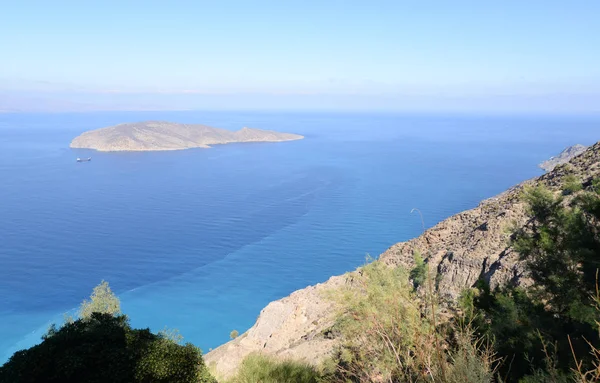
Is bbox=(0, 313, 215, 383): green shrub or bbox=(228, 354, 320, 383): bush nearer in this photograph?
bbox=(0, 313, 215, 383): green shrub

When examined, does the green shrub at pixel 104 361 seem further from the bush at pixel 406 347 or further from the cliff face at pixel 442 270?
the cliff face at pixel 442 270

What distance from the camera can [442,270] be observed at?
22.2 m

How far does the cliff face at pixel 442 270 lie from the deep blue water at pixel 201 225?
17.2 meters

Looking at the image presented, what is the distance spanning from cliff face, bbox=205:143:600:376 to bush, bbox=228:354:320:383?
11.2 feet

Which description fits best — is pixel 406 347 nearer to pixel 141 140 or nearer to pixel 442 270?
pixel 442 270

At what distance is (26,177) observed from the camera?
10288cm

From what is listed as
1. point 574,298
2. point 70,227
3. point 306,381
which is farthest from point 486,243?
point 70,227

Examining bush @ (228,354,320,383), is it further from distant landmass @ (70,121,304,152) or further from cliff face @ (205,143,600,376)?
distant landmass @ (70,121,304,152)

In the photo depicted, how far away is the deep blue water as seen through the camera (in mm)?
45562

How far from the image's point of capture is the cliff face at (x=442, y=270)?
19391mm

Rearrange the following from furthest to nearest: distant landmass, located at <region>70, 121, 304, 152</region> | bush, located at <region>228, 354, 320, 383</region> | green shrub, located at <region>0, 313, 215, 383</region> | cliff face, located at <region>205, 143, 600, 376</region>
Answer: distant landmass, located at <region>70, 121, 304, 152</region>, cliff face, located at <region>205, 143, 600, 376</region>, bush, located at <region>228, 354, 320, 383</region>, green shrub, located at <region>0, 313, 215, 383</region>

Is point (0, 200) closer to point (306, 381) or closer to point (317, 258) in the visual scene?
point (317, 258)

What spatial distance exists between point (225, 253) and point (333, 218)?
22.9 meters

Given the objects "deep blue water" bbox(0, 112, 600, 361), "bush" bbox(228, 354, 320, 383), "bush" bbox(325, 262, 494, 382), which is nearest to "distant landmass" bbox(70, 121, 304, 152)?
"deep blue water" bbox(0, 112, 600, 361)
